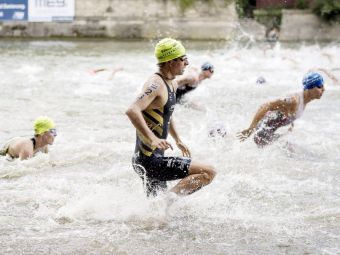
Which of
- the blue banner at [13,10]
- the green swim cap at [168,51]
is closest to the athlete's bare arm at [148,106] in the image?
the green swim cap at [168,51]

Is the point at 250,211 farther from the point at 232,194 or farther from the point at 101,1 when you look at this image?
the point at 101,1

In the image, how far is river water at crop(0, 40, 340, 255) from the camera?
516cm

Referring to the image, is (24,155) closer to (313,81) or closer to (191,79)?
(313,81)

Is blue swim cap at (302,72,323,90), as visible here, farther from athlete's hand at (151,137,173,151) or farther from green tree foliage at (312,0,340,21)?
green tree foliage at (312,0,340,21)

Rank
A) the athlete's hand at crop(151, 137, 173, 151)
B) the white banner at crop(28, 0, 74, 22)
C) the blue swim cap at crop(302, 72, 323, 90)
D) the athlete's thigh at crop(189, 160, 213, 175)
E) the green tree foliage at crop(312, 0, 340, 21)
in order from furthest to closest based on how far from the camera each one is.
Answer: the green tree foliage at crop(312, 0, 340, 21) < the white banner at crop(28, 0, 74, 22) < the blue swim cap at crop(302, 72, 323, 90) < the athlete's thigh at crop(189, 160, 213, 175) < the athlete's hand at crop(151, 137, 173, 151)

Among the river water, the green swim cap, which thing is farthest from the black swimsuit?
the river water

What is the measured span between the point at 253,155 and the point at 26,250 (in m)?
4.43

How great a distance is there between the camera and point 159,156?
529 centimetres

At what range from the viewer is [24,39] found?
32.0 meters

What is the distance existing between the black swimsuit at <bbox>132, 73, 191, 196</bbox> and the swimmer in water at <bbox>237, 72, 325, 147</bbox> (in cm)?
294

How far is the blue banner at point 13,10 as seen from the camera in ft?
106

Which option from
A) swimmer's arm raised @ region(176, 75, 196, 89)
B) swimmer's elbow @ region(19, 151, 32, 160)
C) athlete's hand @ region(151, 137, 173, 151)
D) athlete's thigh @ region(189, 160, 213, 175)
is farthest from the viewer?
swimmer's arm raised @ region(176, 75, 196, 89)

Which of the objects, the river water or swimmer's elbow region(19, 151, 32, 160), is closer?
the river water

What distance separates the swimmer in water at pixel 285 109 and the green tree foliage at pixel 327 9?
2769cm
